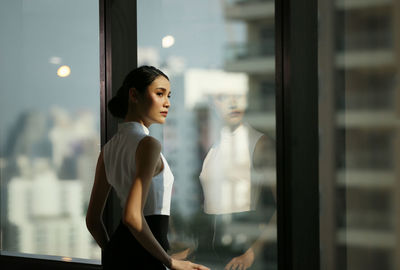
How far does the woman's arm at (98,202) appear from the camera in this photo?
1967 millimetres

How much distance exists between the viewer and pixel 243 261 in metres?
2.37

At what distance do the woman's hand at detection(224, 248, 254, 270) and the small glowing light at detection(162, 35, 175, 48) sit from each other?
107cm

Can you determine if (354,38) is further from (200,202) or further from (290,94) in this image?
(200,202)

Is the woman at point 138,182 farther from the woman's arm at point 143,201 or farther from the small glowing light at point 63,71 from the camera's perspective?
the small glowing light at point 63,71

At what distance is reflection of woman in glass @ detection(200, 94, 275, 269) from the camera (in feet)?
7.68

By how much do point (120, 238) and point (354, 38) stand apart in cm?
127

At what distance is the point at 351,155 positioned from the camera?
2158 mm

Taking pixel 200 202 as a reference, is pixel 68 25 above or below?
above

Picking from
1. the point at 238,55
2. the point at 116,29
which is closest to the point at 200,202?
the point at 238,55

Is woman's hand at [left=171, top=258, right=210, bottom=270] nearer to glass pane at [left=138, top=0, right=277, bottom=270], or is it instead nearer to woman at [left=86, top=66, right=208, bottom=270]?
woman at [left=86, top=66, right=208, bottom=270]

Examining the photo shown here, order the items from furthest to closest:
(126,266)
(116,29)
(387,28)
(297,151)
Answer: (116,29), (297,151), (387,28), (126,266)

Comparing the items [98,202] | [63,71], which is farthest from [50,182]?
[98,202]

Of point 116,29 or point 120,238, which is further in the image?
point 116,29

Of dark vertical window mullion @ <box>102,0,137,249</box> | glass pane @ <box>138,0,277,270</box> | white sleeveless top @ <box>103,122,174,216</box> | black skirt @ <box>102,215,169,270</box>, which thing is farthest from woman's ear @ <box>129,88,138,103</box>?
dark vertical window mullion @ <box>102,0,137,249</box>
